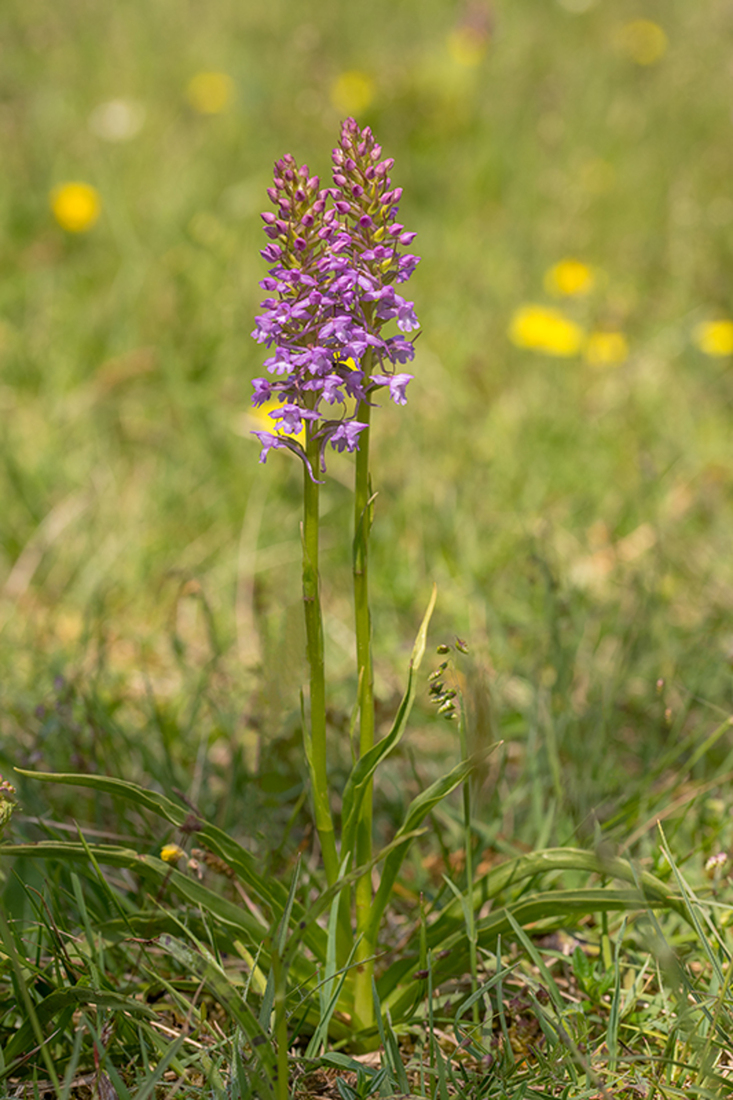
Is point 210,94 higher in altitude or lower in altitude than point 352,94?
lower

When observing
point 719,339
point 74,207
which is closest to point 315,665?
point 719,339

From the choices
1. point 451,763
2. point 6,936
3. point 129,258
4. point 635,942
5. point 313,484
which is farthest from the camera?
point 129,258

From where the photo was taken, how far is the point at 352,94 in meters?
6.37

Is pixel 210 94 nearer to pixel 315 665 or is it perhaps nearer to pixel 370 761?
pixel 315 665

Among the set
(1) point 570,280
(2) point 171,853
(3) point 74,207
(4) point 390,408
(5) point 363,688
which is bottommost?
(2) point 171,853

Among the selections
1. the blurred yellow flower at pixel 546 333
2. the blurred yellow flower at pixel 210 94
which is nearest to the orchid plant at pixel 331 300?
the blurred yellow flower at pixel 546 333

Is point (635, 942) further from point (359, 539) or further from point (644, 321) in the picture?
point (644, 321)

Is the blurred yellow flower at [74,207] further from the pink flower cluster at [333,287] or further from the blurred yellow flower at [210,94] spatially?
the pink flower cluster at [333,287]

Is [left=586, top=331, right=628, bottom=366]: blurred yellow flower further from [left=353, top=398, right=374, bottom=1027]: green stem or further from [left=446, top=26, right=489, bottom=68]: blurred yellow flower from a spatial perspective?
[left=446, top=26, right=489, bottom=68]: blurred yellow flower

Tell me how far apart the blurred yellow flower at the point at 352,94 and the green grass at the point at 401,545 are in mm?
143

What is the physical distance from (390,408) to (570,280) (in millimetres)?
1317

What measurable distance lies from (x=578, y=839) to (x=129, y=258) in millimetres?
3818

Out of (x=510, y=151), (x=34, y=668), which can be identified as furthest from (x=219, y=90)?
(x=34, y=668)

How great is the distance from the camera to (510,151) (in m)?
5.93
